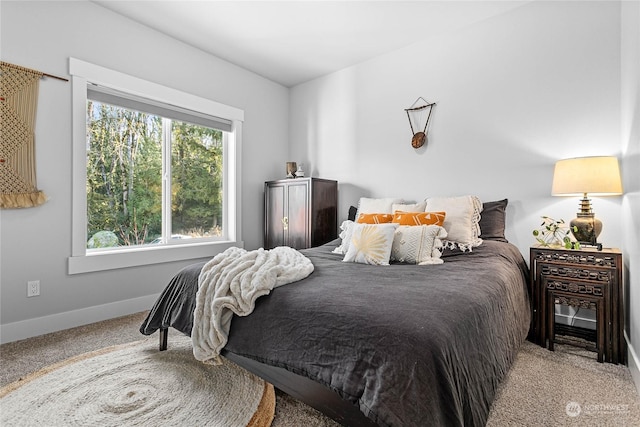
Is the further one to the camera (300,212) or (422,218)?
(300,212)

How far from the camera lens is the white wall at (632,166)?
172 centimetres

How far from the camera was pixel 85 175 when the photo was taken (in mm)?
2625

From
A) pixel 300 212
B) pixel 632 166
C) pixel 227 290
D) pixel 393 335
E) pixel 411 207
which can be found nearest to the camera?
pixel 393 335

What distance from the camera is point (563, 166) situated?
2.21 metres

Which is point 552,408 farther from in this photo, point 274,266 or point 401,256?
point 274,266

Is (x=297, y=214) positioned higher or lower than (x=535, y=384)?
higher

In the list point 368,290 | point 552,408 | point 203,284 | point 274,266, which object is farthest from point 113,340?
point 552,408

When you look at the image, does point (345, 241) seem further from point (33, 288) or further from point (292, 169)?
point (33, 288)

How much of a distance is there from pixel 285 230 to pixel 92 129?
6.76 ft

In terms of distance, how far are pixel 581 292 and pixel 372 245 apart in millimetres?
1371

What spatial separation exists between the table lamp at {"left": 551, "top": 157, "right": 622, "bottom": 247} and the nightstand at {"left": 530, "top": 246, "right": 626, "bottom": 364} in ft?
0.47

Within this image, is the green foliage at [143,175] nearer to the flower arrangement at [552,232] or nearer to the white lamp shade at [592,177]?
the flower arrangement at [552,232]

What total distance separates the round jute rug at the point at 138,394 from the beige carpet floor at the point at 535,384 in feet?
0.54

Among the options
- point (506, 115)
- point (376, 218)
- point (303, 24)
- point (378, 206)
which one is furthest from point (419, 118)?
point (303, 24)
